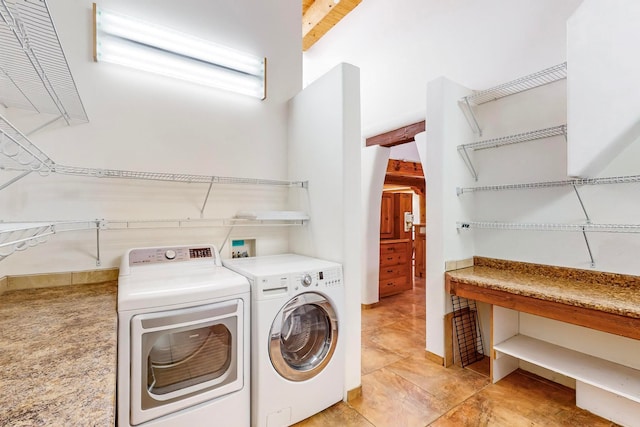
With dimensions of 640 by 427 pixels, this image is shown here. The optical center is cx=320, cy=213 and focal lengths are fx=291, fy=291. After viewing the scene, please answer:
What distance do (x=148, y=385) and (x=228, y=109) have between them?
1.89 meters

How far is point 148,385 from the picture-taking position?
137 centimetres

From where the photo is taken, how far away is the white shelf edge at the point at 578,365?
5.44 ft

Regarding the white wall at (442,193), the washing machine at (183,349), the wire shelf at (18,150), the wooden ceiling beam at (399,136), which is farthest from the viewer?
the wooden ceiling beam at (399,136)

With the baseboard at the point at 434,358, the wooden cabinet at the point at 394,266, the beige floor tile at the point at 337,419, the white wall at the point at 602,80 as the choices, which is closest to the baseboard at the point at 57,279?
the beige floor tile at the point at 337,419

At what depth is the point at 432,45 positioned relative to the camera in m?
3.05

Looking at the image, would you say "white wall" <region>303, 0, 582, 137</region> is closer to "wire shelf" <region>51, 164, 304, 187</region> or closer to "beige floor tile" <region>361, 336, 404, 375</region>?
"wire shelf" <region>51, 164, 304, 187</region>

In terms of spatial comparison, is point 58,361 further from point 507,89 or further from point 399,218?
point 399,218

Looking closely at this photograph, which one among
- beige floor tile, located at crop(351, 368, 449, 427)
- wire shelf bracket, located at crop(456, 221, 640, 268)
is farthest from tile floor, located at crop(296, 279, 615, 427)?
wire shelf bracket, located at crop(456, 221, 640, 268)

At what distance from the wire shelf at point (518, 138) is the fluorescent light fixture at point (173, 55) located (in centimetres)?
183

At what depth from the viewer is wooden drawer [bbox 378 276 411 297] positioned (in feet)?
14.2

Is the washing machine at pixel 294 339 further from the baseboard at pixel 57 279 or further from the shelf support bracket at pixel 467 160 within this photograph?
the shelf support bracket at pixel 467 160

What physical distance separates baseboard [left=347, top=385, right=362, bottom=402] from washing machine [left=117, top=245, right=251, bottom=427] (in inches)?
27.8

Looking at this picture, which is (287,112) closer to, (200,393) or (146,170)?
(146,170)

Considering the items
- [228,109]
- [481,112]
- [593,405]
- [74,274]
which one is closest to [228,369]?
[74,274]
